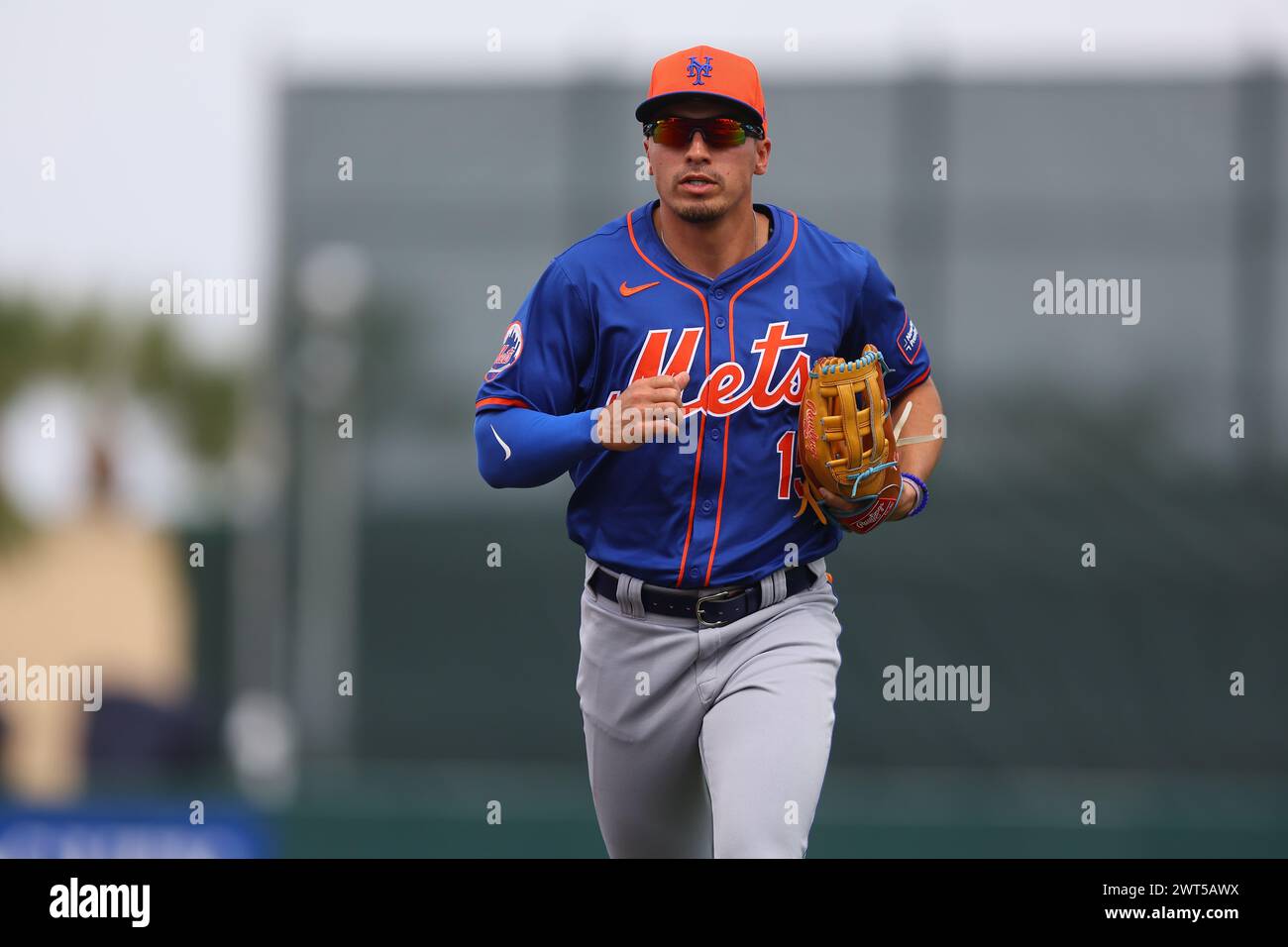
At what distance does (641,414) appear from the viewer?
2.84 metres

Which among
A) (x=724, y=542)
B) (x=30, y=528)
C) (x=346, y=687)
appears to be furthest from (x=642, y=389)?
(x=30, y=528)

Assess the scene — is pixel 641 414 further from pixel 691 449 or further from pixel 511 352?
pixel 511 352

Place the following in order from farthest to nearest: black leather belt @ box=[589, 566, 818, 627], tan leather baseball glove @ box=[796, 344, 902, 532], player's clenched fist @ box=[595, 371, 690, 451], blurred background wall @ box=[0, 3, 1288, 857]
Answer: blurred background wall @ box=[0, 3, 1288, 857]
black leather belt @ box=[589, 566, 818, 627]
tan leather baseball glove @ box=[796, 344, 902, 532]
player's clenched fist @ box=[595, 371, 690, 451]

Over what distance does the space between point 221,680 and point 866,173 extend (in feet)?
12.0

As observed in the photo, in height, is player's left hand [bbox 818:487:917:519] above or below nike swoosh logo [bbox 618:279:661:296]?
below

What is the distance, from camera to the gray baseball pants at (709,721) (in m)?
2.84

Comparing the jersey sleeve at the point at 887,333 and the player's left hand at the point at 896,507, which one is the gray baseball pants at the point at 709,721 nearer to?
the player's left hand at the point at 896,507

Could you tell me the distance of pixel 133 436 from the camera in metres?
7.14

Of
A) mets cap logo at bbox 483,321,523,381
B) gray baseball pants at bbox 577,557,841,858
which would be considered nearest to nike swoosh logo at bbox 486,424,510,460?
mets cap logo at bbox 483,321,523,381

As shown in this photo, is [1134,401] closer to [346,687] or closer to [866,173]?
[866,173]

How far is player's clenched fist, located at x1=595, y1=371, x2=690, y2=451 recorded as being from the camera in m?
2.84

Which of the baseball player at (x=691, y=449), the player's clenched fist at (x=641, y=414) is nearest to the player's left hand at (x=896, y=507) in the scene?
the baseball player at (x=691, y=449)

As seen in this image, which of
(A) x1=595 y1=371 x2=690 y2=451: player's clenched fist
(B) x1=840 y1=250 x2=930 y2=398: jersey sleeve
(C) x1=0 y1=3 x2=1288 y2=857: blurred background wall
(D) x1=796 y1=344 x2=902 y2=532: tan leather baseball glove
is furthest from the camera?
(C) x1=0 y1=3 x2=1288 y2=857: blurred background wall

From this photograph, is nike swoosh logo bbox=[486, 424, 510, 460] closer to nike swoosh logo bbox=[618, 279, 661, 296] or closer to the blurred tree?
nike swoosh logo bbox=[618, 279, 661, 296]
